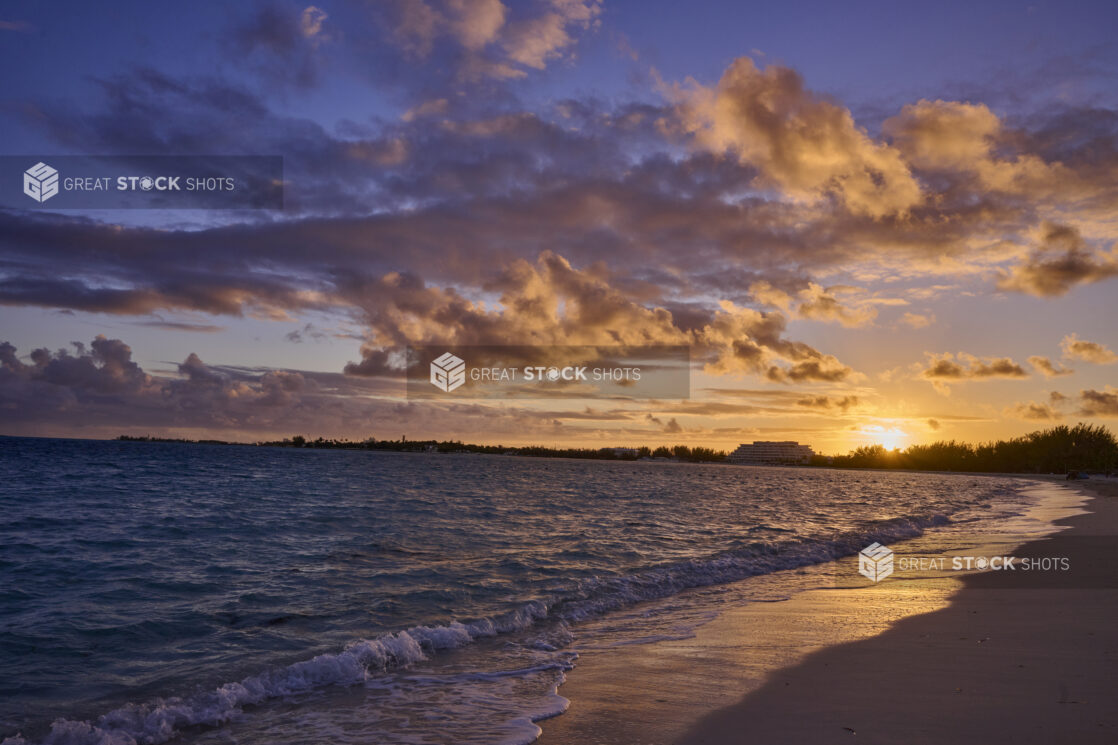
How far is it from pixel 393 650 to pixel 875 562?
1691 centimetres

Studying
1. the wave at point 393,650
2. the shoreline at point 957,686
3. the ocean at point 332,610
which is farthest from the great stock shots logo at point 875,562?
the shoreline at point 957,686

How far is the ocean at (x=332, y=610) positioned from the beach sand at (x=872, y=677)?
893mm

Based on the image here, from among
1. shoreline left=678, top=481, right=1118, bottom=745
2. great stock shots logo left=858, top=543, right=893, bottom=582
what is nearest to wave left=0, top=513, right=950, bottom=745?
great stock shots logo left=858, top=543, right=893, bottom=582

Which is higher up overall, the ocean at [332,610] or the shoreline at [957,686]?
the shoreline at [957,686]

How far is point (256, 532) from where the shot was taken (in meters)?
24.1

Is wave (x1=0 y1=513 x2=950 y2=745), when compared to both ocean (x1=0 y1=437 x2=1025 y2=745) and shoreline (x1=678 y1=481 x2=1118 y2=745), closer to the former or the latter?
ocean (x1=0 y1=437 x2=1025 y2=745)

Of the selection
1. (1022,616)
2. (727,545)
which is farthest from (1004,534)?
(1022,616)

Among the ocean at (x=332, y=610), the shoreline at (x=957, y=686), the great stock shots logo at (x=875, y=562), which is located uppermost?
the shoreline at (x=957, y=686)

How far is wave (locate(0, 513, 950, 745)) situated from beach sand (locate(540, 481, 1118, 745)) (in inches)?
89.7

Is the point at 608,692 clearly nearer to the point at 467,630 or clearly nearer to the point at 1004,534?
the point at 467,630

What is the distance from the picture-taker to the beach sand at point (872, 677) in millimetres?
6680

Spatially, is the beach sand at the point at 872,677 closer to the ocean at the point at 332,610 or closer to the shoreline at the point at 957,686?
the shoreline at the point at 957,686

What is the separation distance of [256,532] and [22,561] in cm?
751

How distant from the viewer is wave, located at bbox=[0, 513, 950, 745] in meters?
7.70
